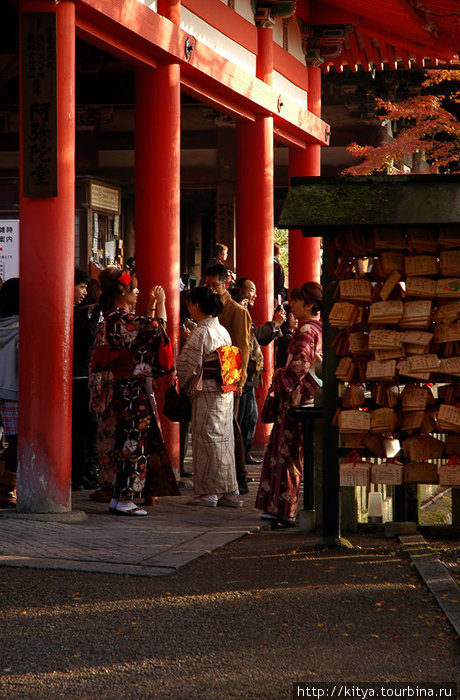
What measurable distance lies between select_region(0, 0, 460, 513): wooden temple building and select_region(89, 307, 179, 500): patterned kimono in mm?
396

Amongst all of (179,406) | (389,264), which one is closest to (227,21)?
(179,406)

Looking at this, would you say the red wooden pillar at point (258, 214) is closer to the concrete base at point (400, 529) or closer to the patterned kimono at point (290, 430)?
the patterned kimono at point (290, 430)

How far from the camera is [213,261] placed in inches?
419

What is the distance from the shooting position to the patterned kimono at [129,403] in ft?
25.9

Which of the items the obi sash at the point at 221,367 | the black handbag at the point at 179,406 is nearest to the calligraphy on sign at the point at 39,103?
the obi sash at the point at 221,367

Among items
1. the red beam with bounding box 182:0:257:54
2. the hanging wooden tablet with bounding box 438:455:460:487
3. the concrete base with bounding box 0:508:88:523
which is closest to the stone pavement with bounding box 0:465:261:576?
the concrete base with bounding box 0:508:88:523

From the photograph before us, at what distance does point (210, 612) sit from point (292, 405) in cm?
278

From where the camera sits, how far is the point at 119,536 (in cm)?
705

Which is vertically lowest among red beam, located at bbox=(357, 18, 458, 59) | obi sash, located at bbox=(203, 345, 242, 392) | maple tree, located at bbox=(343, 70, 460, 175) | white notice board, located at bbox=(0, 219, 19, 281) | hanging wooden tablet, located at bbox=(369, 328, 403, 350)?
obi sash, located at bbox=(203, 345, 242, 392)

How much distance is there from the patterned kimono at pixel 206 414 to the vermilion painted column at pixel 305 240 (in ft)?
21.5

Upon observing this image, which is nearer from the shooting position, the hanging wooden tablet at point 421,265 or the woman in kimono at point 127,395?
the hanging wooden tablet at point 421,265

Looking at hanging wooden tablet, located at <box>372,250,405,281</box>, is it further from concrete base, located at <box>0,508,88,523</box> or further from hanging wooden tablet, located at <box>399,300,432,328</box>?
concrete base, located at <box>0,508,88,523</box>

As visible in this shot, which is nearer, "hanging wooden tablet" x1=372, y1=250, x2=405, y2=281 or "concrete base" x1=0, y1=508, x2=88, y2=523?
"hanging wooden tablet" x1=372, y1=250, x2=405, y2=281

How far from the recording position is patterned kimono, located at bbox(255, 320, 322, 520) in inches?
302
